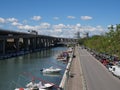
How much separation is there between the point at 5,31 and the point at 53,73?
3879 inches

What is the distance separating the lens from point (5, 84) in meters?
49.7

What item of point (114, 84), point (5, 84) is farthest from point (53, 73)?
point (114, 84)

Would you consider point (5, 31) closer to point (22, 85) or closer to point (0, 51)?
point (0, 51)

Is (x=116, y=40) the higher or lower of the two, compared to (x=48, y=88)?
higher

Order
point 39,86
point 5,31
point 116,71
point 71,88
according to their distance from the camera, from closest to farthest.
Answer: point 71,88 < point 39,86 < point 116,71 < point 5,31

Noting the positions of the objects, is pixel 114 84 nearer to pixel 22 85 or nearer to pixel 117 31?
pixel 22 85

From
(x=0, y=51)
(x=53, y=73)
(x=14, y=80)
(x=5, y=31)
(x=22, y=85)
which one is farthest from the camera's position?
(x=5, y=31)

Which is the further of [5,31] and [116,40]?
[5,31]

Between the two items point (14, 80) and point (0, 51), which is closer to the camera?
point (14, 80)

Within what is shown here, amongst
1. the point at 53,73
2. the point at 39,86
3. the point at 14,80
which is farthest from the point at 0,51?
the point at 39,86

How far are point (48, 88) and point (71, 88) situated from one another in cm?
895

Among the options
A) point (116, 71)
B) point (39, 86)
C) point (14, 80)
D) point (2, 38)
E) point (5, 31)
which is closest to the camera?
point (39, 86)

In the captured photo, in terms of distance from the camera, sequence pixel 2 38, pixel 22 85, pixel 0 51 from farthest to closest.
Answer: pixel 0 51
pixel 2 38
pixel 22 85

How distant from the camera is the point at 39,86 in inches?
1655
